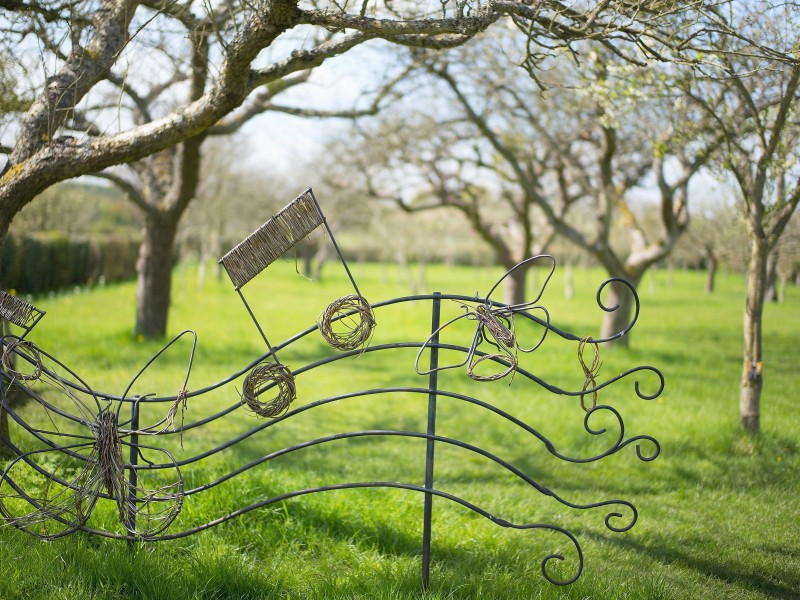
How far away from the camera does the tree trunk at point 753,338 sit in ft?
22.7

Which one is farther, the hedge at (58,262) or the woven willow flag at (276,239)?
the hedge at (58,262)

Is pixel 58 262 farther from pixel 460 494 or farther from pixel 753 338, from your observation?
pixel 753 338

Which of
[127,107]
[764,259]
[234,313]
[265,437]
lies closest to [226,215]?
[234,313]

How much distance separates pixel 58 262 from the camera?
65.4 feet

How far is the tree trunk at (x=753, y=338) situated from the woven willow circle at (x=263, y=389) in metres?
5.39

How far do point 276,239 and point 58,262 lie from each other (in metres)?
18.9

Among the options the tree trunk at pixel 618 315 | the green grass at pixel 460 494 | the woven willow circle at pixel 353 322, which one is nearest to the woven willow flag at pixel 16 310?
the green grass at pixel 460 494

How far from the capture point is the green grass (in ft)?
12.1

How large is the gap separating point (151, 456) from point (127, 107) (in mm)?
6294

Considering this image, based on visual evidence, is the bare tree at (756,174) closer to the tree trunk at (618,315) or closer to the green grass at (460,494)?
the green grass at (460,494)

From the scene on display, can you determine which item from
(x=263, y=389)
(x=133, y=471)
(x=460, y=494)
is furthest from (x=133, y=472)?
(x=460, y=494)

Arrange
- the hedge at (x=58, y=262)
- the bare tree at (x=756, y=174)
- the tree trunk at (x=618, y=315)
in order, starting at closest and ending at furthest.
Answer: the bare tree at (x=756, y=174) → the tree trunk at (x=618, y=315) → the hedge at (x=58, y=262)

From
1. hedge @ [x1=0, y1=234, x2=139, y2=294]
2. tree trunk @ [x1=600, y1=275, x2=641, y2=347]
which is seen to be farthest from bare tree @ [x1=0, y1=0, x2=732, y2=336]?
hedge @ [x1=0, y1=234, x2=139, y2=294]

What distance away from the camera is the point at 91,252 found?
23.0 m
